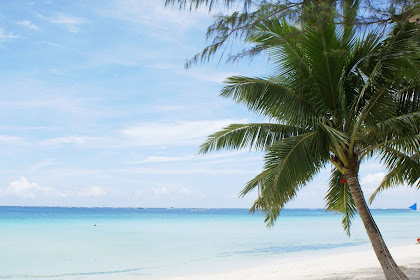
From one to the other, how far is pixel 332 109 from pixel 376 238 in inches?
77.3

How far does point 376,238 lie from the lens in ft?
21.0

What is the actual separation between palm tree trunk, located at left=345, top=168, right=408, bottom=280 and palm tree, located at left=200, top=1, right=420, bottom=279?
14 mm

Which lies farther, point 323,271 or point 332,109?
point 323,271

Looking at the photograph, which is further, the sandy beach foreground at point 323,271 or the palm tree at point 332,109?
the sandy beach foreground at point 323,271

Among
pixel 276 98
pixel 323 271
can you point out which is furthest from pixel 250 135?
pixel 323 271

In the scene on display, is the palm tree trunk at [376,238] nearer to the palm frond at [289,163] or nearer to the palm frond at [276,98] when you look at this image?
the palm frond at [289,163]

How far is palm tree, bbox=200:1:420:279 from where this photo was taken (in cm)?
629

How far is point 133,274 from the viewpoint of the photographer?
38.9ft

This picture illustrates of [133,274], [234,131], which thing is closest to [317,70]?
[234,131]

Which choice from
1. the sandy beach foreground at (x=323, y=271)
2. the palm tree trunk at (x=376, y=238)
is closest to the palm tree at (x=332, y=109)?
the palm tree trunk at (x=376, y=238)

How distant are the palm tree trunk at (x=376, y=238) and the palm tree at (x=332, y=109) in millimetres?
14

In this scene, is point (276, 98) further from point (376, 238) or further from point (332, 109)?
point (376, 238)

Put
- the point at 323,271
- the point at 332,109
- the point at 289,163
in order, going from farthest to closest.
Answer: the point at 323,271 < the point at 332,109 < the point at 289,163

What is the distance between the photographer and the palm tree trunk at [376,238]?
6.31 metres
